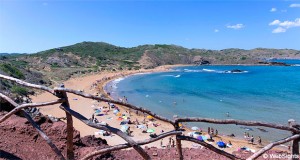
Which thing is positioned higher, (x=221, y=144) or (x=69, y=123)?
(x=69, y=123)

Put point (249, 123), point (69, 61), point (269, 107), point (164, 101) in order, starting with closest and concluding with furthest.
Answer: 1. point (249, 123)
2. point (269, 107)
3. point (164, 101)
4. point (69, 61)

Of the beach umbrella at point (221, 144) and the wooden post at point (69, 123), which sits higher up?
the wooden post at point (69, 123)

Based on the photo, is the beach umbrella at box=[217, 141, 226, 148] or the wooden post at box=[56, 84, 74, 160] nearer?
the wooden post at box=[56, 84, 74, 160]

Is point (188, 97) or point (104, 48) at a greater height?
point (104, 48)

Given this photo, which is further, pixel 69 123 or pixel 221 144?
pixel 221 144

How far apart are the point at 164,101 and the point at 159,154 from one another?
33135 millimetres

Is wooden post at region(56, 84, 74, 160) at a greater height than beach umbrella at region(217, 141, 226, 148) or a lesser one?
greater

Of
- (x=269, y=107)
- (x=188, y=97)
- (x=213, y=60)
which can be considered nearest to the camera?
(x=269, y=107)

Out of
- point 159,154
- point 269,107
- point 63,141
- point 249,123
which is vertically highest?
point 249,123

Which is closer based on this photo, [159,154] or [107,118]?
[159,154]

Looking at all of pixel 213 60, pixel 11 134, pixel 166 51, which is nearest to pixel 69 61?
pixel 166 51

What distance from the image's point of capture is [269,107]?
34.7 m

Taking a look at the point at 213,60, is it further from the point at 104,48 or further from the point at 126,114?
the point at 126,114

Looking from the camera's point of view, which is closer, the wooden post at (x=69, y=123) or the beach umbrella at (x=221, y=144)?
the wooden post at (x=69, y=123)
